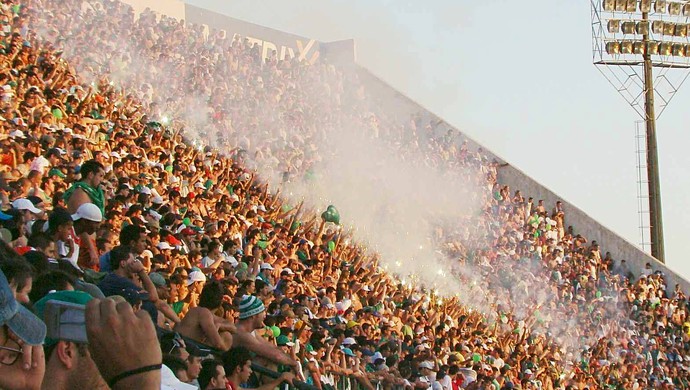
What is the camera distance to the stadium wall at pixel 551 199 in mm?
28125

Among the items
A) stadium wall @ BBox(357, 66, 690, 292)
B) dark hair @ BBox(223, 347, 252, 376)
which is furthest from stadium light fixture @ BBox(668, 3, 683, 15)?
dark hair @ BBox(223, 347, 252, 376)

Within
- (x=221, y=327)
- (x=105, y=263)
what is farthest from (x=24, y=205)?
(x=221, y=327)

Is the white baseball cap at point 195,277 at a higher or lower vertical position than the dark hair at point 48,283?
lower

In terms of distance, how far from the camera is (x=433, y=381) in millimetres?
13906

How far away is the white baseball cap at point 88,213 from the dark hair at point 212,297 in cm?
155

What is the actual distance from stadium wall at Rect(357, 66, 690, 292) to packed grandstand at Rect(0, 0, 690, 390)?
278mm

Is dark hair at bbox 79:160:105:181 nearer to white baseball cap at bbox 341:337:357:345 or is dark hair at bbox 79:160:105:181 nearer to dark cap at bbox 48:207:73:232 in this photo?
dark cap at bbox 48:207:73:232

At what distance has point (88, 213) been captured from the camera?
887 cm

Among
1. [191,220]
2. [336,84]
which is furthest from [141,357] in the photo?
[336,84]

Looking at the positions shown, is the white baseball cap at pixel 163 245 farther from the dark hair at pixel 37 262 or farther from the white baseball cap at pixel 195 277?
the dark hair at pixel 37 262

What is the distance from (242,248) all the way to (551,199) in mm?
15086

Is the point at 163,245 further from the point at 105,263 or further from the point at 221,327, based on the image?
the point at 221,327

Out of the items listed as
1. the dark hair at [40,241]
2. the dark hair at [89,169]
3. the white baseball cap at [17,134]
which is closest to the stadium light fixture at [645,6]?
the white baseball cap at [17,134]

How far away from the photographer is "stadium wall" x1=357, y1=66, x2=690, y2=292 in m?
28.1
